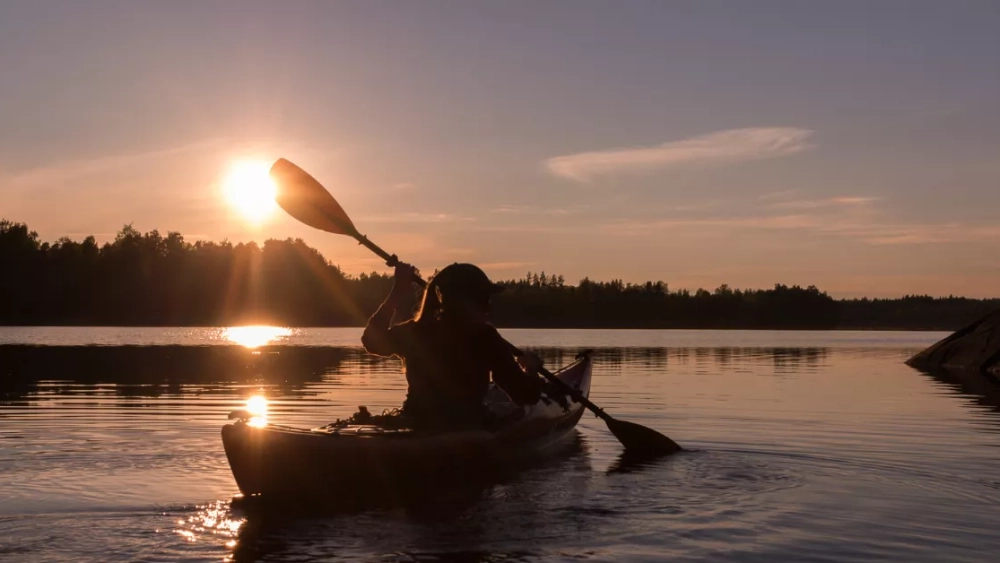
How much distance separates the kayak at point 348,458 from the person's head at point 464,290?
105 cm

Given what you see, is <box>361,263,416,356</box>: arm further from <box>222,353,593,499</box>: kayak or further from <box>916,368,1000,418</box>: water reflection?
→ <box>916,368,1000,418</box>: water reflection

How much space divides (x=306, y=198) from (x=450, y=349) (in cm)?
311

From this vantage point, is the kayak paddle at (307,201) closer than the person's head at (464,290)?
No

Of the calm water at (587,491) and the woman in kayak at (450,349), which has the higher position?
the woman in kayak at (450,349)

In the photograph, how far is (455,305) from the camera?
822 cm

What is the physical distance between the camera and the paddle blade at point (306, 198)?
1048 centimetres

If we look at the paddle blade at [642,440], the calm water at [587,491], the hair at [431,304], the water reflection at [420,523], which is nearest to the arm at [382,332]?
the hair at [431,304]

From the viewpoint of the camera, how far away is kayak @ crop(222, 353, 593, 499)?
7258mm

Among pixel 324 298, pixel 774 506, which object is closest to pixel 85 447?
pixel 774 506

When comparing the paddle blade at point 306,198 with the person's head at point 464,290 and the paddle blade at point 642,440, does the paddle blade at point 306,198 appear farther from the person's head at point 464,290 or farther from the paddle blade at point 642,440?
the paddle blade at point 642,440

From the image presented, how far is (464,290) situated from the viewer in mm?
8180

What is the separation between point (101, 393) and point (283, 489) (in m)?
11.3

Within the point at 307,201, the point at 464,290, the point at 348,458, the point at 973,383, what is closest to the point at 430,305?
the point at 464,290

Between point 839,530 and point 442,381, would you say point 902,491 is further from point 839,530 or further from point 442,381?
point 442,381
